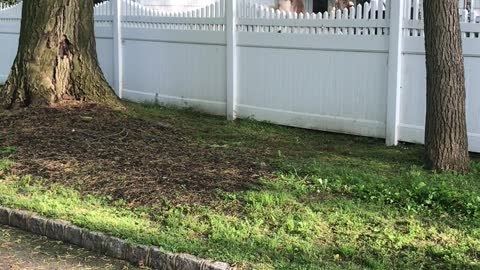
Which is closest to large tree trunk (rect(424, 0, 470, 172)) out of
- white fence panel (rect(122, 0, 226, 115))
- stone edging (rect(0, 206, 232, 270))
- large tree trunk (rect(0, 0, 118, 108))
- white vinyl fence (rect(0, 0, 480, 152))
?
white vinyl fence (rect(0, 0, 480, 152))

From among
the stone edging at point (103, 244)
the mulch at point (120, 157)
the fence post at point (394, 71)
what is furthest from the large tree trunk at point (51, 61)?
the fence post at point (394, 71)

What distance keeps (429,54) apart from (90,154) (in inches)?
148

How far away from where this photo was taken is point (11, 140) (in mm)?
7906

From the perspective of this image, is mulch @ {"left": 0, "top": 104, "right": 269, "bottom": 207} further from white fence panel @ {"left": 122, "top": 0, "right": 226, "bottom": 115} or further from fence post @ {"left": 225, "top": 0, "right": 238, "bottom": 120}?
white fence panel @ {"left": 122, "top": 0, "right": 226, "bottom": 115}

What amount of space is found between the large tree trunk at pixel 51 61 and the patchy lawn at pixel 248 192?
2.33 ft

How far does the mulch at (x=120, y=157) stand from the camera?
6125mm

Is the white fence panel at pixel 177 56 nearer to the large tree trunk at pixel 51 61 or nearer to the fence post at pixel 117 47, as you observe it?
the fence post at pixel 117 47

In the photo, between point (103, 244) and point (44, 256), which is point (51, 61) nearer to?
point (44, 256)

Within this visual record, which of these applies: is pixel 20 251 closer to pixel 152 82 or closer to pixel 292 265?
pixel 292 265

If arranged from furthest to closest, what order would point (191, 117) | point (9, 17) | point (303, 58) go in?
point (9, 17), point (191, 117), point (303, 58)

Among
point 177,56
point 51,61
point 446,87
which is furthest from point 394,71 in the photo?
point 51,61

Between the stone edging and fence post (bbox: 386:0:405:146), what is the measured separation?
4.14 m

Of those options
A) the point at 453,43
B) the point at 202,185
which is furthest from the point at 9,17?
the point at 453,43

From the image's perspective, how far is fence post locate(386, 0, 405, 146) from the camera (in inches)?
303
